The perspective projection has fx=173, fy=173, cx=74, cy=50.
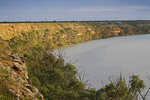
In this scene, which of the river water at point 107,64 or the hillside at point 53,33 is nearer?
the river water at point 107,64

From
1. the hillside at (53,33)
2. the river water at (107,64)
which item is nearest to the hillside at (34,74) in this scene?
the hillside at (53,33)

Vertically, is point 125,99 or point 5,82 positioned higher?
point 5,82

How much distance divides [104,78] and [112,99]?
31843 mm

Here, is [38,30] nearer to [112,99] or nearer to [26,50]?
[26,50]

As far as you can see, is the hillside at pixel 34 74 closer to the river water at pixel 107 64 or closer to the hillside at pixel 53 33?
the hillside at pixel 53 33

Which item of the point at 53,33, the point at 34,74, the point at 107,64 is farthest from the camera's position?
the point at 53,33

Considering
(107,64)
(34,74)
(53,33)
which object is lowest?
Result: (107,64)

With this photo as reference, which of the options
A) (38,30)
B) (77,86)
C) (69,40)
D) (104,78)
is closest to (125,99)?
(77,86)

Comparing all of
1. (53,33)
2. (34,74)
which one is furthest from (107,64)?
(53,33)

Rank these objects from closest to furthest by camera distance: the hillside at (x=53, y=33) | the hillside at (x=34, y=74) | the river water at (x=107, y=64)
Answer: the hillside at (x=34, y=74) < the river water at (x=107, y=64) < the hillside at (x=53, y=33)

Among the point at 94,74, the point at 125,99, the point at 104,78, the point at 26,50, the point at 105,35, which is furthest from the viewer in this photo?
the point at 105,35

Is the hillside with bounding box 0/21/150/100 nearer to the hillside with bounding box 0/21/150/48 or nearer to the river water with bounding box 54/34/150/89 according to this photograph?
the hillside with bounding box 0/21/150/48

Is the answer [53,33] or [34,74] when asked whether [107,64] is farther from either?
[53,33]

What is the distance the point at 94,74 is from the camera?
63719mm
